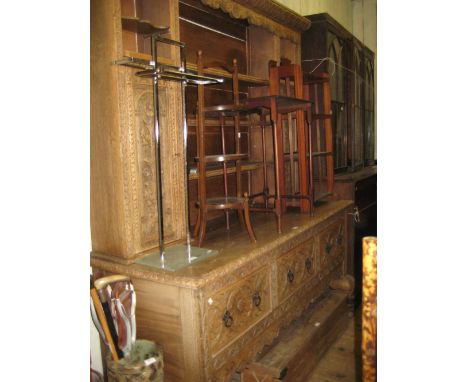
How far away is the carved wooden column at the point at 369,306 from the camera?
75cm

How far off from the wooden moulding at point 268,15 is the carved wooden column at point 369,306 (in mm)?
1972

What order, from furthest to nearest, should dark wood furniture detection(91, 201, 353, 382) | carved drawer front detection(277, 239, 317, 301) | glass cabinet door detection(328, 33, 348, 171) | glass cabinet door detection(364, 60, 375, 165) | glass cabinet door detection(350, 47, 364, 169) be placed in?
glass cabinet door detection(364, 60, 375, 165) → glass cabinet door detection(350, 47, 364, 169) → glass cabinet door detection(328, 33, 348, 171) → carved drawer front detection(277, 239, 317, 301) → dark wood furniture detection(91, 201, 353, 382)

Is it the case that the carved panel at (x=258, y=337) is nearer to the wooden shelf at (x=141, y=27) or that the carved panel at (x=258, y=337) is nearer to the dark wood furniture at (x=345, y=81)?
the wooden shelf at (x=141, y=27)

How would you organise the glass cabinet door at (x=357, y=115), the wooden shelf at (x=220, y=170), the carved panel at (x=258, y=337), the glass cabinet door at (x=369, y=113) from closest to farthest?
1. the carved panel at (x=258, y=337)
2. the wooden shelf at (x=220, y=170)
3. the glass cabinet door at (x=357, y=115)
4. the glass cabinet door at (x=369, y=113)

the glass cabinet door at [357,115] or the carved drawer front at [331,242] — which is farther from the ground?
the glass cabinet door at [357,115]

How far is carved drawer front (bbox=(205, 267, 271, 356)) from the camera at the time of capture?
1765mm

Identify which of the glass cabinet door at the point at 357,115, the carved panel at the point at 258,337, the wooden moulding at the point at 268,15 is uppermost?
the wooden moulding at the point at 268,15

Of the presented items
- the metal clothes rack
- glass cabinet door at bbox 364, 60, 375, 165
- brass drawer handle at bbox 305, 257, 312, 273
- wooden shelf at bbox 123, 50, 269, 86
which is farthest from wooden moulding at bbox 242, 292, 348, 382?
glass cabinet door at bbox 364, 60, 375, 165

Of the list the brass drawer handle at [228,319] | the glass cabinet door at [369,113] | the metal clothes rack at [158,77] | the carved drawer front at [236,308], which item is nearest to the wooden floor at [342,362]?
A: the carved drawer front at [236,308]

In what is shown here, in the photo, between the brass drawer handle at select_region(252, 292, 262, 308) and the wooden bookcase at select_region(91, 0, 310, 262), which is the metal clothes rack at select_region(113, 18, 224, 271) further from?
the brass drawer handle at select_region(252, 292, 262, 308)

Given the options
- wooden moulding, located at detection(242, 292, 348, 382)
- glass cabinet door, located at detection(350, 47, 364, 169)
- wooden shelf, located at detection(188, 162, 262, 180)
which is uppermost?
glass cabinet door, located at detection(350, 47, 364, 169)

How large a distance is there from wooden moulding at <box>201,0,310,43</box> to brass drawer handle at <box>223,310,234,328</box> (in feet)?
5.27
